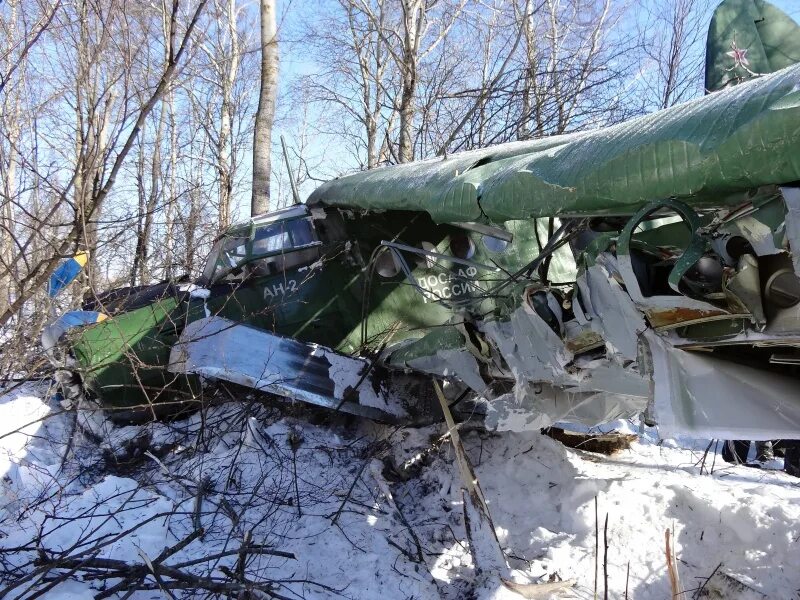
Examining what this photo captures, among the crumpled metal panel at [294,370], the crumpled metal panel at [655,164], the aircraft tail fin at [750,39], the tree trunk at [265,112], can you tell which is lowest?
the crumpled metal panel at [294,370]

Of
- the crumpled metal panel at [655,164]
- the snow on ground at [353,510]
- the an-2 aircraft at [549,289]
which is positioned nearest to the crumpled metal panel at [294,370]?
the an-2 aircraft at [549,289]

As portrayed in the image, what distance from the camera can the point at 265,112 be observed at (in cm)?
1141

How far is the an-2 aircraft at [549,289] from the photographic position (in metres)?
2.22

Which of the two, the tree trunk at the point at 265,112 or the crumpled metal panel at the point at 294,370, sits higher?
the tree trunk at the point at 265,112

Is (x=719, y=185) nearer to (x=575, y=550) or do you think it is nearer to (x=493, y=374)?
(x=493, y=374)

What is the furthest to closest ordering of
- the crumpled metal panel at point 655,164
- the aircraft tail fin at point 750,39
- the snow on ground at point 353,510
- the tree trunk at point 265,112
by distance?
the tree trunk at point 265,112 → the aircraft tail fin at point 750,39 → the snow on ground at point 353,510 → the crumpled metal panel at point 655,164

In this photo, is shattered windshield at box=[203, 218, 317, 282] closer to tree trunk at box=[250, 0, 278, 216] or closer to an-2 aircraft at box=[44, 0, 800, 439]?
an-2 aircraft at box=[44, 0, 800, 439]

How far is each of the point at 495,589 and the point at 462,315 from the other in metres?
1.75

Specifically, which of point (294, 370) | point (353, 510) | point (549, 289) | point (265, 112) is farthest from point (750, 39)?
point (265, 112)

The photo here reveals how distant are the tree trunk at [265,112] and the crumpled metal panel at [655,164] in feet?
27.1

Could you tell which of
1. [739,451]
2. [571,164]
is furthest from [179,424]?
[739,451]

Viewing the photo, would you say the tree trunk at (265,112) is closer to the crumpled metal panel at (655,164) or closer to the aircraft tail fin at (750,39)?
the aircraft tail fin at (750,39)

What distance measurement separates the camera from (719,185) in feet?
6.86

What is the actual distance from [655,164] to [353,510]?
3405 mm
